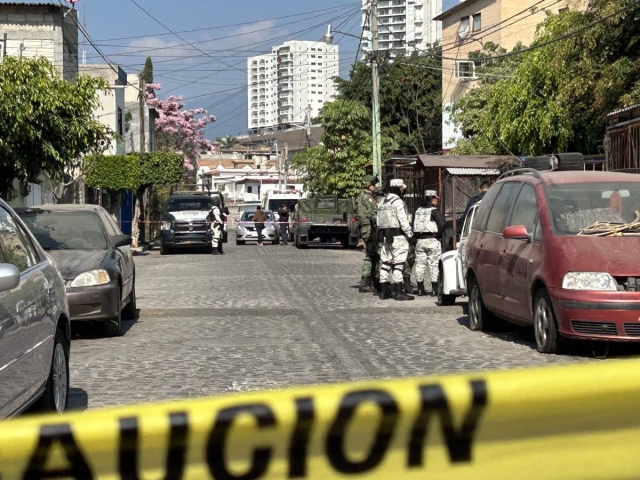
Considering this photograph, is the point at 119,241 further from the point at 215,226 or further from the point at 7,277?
the point at 215,226

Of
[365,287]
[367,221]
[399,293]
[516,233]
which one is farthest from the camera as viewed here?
[365,287]

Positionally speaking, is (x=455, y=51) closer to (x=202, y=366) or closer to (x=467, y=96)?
(x=467, y=96)

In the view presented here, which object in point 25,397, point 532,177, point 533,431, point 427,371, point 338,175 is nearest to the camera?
point 533,431

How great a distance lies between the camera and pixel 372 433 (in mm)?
2832

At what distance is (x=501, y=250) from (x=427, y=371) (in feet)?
7.91

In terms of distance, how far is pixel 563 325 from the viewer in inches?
364

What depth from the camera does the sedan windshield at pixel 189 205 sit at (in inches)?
1352

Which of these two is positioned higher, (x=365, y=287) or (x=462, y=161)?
(x=462, y=161)

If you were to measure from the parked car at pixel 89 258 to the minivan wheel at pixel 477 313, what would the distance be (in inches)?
161

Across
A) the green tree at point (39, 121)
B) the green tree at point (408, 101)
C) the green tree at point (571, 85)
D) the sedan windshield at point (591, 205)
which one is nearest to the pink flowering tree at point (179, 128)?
the green tree at point (408, 101)

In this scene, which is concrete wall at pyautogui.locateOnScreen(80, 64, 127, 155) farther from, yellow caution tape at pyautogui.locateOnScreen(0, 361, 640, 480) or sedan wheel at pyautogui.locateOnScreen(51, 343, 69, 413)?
yellow caution tape at pyautogui.locateOnScreen(0, 361, 640, 480)

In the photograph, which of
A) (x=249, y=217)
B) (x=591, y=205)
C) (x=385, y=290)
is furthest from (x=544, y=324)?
(x=249, y=217)

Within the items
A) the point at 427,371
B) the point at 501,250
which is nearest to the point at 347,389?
the point at 427,371

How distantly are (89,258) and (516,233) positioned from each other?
196 inches
